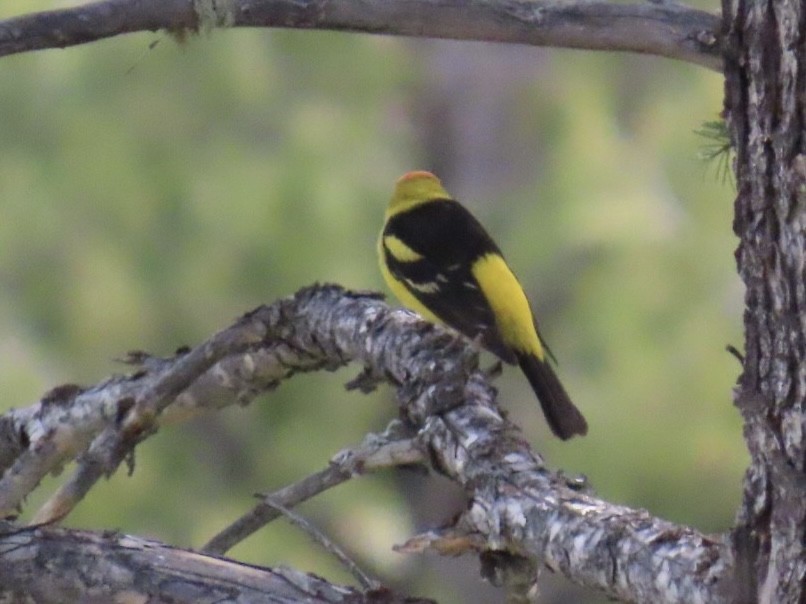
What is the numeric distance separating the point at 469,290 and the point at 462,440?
1.45 meters

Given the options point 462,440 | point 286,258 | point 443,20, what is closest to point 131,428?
point 462,440

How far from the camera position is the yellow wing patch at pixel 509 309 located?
10.9ft

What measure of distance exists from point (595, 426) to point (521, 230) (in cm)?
97

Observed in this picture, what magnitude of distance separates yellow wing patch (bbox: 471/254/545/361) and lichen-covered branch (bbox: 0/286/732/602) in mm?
830

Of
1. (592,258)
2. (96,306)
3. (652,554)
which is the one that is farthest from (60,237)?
(652,554)

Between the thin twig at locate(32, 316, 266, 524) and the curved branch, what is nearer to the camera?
the curved branch

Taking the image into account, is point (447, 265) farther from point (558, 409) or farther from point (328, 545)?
point (328, 545)

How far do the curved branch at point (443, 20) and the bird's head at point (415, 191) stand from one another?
91.8 inches

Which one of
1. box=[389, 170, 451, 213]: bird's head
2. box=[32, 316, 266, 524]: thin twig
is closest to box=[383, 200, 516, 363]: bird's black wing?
box=[389, 170, 451, 213]: bird's head

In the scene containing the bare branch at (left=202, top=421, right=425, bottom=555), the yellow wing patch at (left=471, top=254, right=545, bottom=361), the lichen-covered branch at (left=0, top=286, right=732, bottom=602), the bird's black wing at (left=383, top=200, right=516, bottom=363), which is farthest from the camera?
the yellow wing patch at (left=471, top=254, right=545, bottom=361)

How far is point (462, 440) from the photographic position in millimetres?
1860

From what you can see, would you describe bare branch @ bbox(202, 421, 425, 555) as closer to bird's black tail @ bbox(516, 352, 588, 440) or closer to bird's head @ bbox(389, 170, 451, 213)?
bird's black tail @ bbox(516, 352, 588, 440)

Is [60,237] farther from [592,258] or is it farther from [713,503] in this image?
[713,503]

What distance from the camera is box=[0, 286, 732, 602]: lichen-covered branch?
144cm
